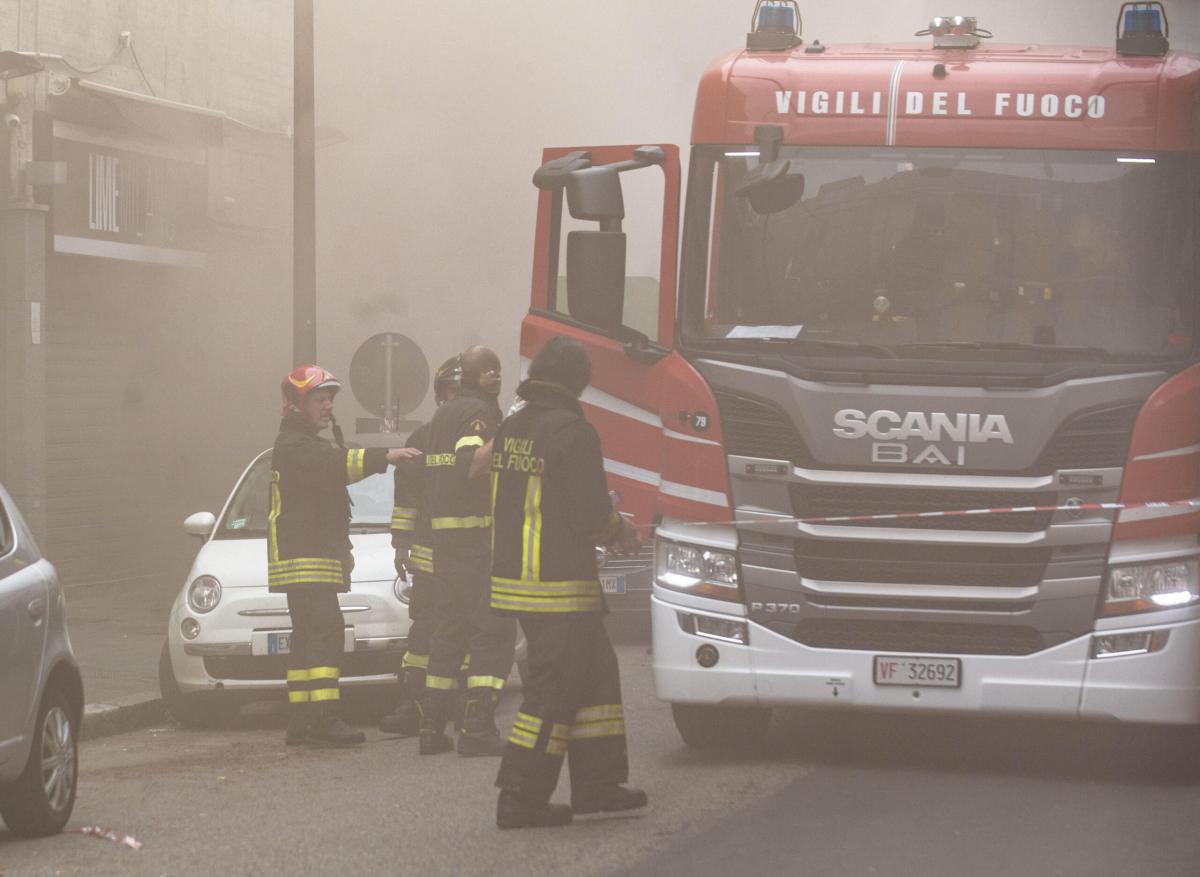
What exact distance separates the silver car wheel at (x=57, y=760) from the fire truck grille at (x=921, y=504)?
2.63m

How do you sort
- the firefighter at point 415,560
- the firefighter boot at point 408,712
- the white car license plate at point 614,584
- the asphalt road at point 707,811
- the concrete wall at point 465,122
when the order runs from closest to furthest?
the asphalt road at point 707,811 → the firefighter at point 415,560 → the firefighter boot at point 408,712 → the white car license plate at point 614,584 → the concrete wall at point 465,122

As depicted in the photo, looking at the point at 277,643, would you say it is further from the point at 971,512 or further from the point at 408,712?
the point at 971,512

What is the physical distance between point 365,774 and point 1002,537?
258 cm

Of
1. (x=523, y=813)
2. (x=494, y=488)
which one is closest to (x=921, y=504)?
(x=494, y=488)

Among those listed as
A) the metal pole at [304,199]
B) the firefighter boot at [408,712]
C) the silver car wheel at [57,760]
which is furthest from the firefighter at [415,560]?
the metal pole at [304,199]

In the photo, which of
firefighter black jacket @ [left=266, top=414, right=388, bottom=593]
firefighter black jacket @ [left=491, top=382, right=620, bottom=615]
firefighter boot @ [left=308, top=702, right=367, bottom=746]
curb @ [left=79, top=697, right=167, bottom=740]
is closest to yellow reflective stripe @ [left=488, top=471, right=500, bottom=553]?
firefighter black jacket @ [left=491, top=382, right=620, bottom=615]

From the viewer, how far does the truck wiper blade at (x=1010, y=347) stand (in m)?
7.27

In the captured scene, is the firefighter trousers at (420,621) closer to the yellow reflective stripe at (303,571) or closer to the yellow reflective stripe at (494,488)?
the yellow reflective stripe at (303,571)

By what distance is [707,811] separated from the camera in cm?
679

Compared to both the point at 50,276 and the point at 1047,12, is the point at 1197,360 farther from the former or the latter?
the point at 1047,12

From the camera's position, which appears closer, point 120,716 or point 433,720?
point 433,720

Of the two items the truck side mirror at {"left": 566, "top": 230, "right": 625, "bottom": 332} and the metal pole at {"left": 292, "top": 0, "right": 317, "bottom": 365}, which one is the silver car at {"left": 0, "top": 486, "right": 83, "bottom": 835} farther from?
the metal pole at {"left": 292, "top": 0, "right": 317, "bottom": 365}

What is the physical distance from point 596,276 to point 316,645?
210 cm

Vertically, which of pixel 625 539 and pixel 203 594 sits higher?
pixel 625 539
